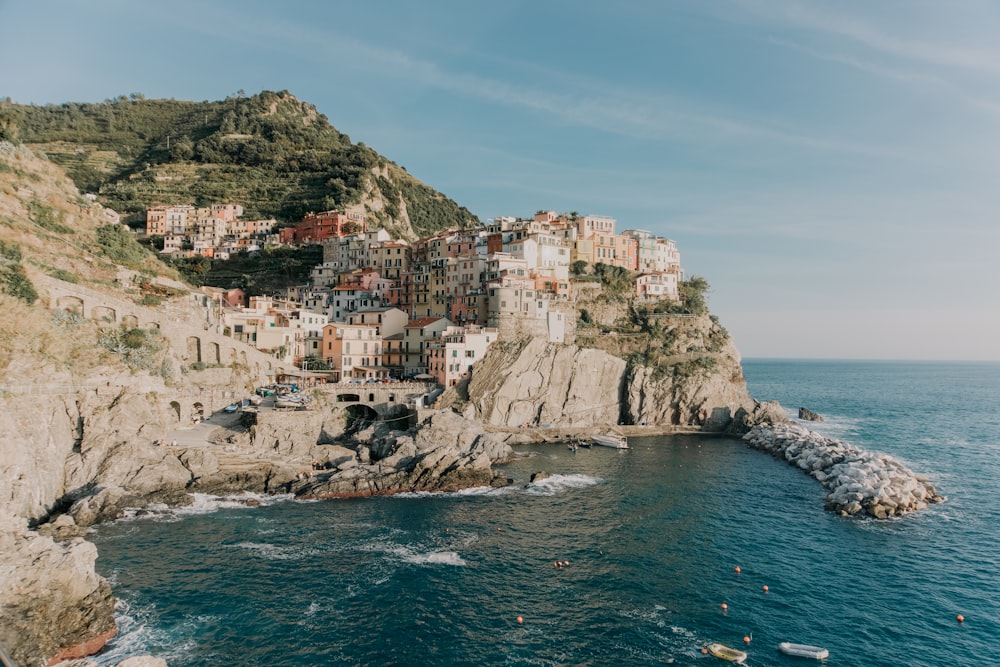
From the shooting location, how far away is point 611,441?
6481 cm

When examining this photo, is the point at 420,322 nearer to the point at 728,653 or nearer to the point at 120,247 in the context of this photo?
the point at 120,247

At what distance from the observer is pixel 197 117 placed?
6339 inches

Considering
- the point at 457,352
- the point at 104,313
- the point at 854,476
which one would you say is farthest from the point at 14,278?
the point at 854,476

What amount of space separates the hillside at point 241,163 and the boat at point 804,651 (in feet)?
334

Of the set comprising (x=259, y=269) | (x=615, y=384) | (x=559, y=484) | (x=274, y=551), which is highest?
(x=259, y=269)

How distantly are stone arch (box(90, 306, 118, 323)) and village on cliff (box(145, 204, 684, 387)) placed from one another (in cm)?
1271

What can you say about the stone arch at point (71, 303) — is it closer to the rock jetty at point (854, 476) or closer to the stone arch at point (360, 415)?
the stone arch at point (360, 415)

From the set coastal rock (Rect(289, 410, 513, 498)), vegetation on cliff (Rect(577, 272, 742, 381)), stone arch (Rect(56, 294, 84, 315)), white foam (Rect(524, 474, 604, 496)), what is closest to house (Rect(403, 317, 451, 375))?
coastal rock (Rect(289, 410, 513, 498))

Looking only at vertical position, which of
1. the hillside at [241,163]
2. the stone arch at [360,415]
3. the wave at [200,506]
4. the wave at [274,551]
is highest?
the hillside at [241,163]

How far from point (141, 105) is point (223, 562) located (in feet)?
623

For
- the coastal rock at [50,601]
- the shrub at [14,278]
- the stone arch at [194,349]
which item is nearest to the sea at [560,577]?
the coastal rock at [50,601]

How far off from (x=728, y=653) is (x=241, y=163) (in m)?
137

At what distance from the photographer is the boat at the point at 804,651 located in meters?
25.0

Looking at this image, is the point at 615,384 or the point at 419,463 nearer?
the point at 419,463
